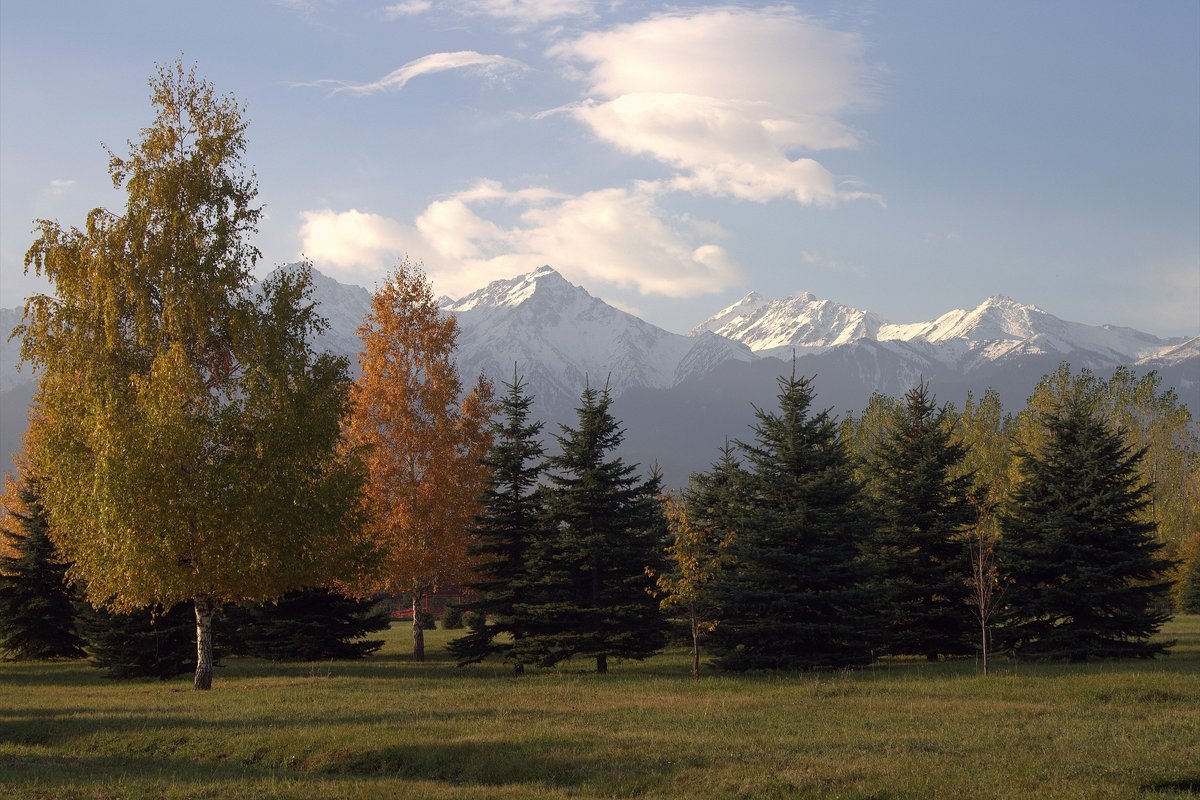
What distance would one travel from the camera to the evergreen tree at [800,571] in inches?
1216

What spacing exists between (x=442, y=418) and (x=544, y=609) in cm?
1035

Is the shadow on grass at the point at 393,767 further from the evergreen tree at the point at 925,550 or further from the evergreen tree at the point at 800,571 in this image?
the evergreen tree at the point at 925,550

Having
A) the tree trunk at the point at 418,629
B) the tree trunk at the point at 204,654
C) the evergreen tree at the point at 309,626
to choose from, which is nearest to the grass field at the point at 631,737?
the tree trunk at the point at 204,654

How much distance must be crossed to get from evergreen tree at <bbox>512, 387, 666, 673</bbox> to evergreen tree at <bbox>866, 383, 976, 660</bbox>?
8.52 metres

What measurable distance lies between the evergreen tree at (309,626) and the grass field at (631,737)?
23.1 feet

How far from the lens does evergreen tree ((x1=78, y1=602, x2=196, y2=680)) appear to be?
3334cm

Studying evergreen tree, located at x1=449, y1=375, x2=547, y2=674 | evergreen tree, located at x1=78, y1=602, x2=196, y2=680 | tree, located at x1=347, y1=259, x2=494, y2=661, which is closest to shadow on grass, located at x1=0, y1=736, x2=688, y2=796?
evergreen tree, located at x1=78, y1=602, x2=196, y2=680

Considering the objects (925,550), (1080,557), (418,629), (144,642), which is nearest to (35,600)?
(144,642)

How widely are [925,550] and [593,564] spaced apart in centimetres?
1257

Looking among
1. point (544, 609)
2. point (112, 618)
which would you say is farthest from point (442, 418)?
point (112, 618)

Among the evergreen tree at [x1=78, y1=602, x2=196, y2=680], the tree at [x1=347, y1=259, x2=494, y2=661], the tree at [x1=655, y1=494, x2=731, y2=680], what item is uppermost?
the tree at [x1=347, y1=259, x2=494, y2=661]

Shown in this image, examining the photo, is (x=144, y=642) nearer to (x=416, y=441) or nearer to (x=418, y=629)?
(x=418, y=629)

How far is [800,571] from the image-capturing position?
102ft

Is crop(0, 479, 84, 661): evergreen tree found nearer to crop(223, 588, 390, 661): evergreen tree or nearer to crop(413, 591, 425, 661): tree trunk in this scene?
crop(223, 588, 390, 661): evergreen tree
